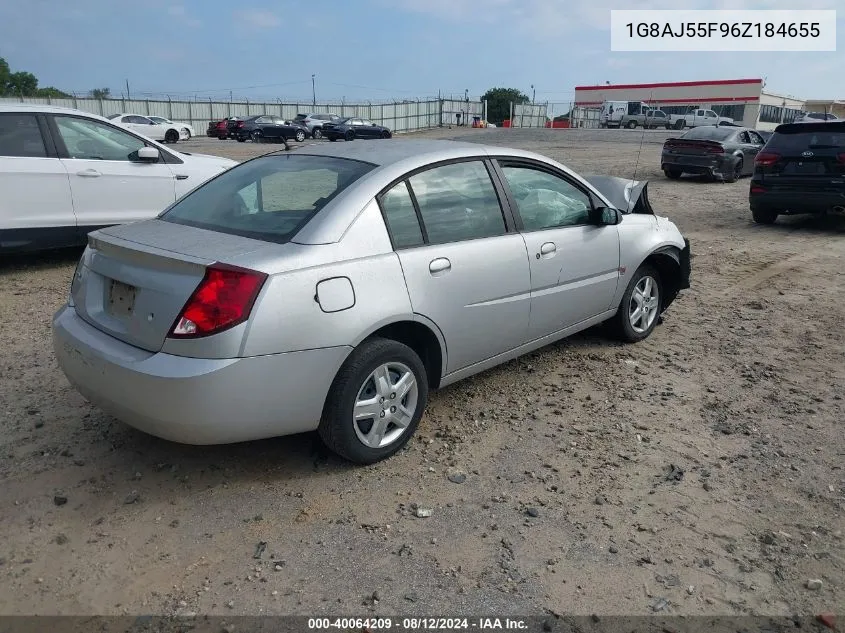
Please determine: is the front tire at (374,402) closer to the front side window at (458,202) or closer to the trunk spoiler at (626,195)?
the front side window at (458,202)

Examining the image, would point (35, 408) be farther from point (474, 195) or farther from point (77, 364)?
point (474, 195)

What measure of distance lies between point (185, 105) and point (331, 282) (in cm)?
5609

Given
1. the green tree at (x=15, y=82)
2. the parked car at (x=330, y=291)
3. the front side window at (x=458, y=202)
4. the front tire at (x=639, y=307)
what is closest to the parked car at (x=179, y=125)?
the front tire at (x=639, y=307)

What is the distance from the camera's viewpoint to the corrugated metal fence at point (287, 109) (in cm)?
5103

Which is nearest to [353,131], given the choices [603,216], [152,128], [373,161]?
[152,128]

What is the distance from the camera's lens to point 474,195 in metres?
3.98

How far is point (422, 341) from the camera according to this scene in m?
3.68

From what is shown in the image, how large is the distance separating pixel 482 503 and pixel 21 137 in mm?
6098

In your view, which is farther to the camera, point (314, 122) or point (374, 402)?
point (314, 122)

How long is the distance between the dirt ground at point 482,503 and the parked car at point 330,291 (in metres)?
0.37

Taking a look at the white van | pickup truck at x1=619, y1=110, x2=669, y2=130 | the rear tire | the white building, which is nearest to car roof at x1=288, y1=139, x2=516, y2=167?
the rear tire

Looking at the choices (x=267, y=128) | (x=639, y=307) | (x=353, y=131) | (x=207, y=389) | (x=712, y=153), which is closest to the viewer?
(x=207, y=389)

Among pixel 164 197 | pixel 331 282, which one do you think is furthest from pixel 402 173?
pixel 164 197

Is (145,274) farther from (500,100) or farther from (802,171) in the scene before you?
(500,100)
